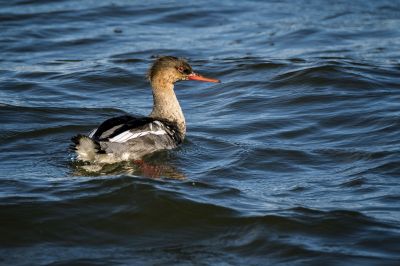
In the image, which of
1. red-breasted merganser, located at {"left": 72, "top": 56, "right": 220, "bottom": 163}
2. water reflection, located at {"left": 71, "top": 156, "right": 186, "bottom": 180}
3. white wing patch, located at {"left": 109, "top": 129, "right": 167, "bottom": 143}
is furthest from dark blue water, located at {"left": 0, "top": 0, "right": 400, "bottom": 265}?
white wing patch, located at {"left": 109, "top": 129, "right": 167, "bottom": 143}

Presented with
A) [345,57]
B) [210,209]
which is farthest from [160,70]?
[345,57]

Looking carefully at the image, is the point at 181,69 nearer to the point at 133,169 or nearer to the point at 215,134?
the point at 215,134

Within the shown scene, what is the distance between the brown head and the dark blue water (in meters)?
0.78

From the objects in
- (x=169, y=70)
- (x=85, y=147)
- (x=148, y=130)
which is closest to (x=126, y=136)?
(x=148, y=130)

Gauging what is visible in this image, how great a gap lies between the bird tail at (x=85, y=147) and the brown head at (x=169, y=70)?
1.87m

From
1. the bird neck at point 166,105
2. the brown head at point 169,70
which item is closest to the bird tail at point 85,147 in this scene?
the bird neck at point 166,105

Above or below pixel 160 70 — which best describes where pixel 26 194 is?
below

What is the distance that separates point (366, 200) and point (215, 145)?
2.53 m

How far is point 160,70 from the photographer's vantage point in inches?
404

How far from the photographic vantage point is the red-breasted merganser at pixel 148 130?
28.7 feet

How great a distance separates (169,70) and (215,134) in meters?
0.98

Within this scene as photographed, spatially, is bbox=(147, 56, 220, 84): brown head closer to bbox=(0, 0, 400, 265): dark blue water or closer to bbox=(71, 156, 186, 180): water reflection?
bbox=(0, 0, 400, 265): dark blue water

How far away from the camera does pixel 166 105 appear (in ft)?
33.4

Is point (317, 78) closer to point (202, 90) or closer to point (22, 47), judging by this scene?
point (202, 90)
